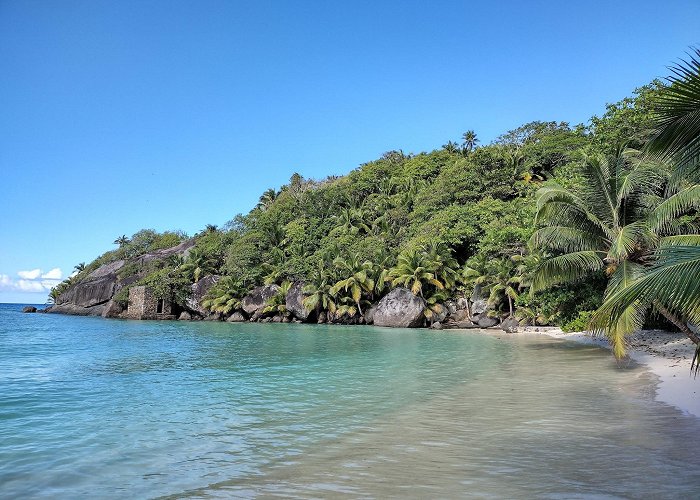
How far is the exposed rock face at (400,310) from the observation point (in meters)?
36.7

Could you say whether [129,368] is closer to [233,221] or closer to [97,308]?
[233,221]

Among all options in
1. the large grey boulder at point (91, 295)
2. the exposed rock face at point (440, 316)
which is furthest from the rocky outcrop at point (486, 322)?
the large grey boulder at point (91, 295)

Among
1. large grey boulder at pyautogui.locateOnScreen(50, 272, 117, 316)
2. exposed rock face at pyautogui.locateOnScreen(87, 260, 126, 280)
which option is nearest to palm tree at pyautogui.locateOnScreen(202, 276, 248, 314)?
large grey boulder at pyautogui.locateOnScreen(50, 272, 117, 316)

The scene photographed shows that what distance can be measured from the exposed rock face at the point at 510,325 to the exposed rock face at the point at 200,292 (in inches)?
1318

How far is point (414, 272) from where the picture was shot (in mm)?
37312

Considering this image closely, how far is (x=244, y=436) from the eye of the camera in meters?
6.91

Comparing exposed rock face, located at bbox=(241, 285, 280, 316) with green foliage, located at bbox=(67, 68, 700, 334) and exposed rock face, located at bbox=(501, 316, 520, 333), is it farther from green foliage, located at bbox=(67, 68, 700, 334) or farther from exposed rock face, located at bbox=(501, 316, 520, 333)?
exposed rock face, located at bbox=(501, 316, 520, 333)

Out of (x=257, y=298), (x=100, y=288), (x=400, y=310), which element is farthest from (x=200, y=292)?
(x=400, y=310)

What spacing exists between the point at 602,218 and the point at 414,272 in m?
21.3

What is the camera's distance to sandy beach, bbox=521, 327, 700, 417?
847 cm

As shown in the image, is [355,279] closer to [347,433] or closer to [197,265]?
[197,265]

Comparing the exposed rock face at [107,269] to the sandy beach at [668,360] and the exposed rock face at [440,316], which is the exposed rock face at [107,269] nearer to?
the exposed rock face at [440,316]

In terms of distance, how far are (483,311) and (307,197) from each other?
32.1 m

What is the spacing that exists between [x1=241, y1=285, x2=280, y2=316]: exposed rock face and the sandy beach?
30791 millimetres
